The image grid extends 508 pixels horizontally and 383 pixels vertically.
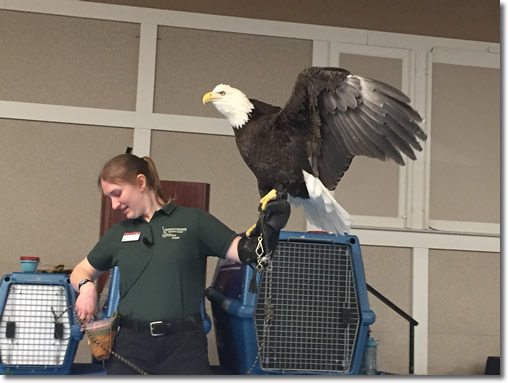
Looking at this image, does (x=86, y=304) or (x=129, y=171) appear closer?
(x=86, y=304)

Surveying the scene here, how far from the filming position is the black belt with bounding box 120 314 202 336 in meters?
1.82

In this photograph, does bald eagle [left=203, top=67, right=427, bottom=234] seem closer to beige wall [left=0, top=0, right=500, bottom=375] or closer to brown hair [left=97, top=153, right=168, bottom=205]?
brown hair [left=97, top=153, right=168, bottom=205]

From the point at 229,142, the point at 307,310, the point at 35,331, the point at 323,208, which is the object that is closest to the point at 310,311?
the point at 307,310

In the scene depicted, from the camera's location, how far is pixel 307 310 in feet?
7.89

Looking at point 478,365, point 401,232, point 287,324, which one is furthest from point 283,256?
point 478,365

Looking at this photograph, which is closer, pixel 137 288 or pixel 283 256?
pixel 137 288

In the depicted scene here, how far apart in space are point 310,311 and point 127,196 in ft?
2.73

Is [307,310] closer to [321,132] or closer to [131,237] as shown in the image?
[321,132]

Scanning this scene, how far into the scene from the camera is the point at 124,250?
1898 millimetres

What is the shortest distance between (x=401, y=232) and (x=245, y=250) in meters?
2.28

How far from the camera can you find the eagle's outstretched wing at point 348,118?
6.07 feet

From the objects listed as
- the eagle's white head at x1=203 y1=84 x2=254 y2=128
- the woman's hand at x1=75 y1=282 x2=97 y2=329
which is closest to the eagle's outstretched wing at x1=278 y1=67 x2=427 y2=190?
the eagle's white head at x1=203 y1=84 x2=254 y2=128

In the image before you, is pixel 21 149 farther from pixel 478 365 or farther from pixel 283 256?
pixel 478 365

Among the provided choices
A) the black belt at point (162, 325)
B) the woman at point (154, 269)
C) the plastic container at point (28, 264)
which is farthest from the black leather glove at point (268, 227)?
the plastic container at point (28, 264)
